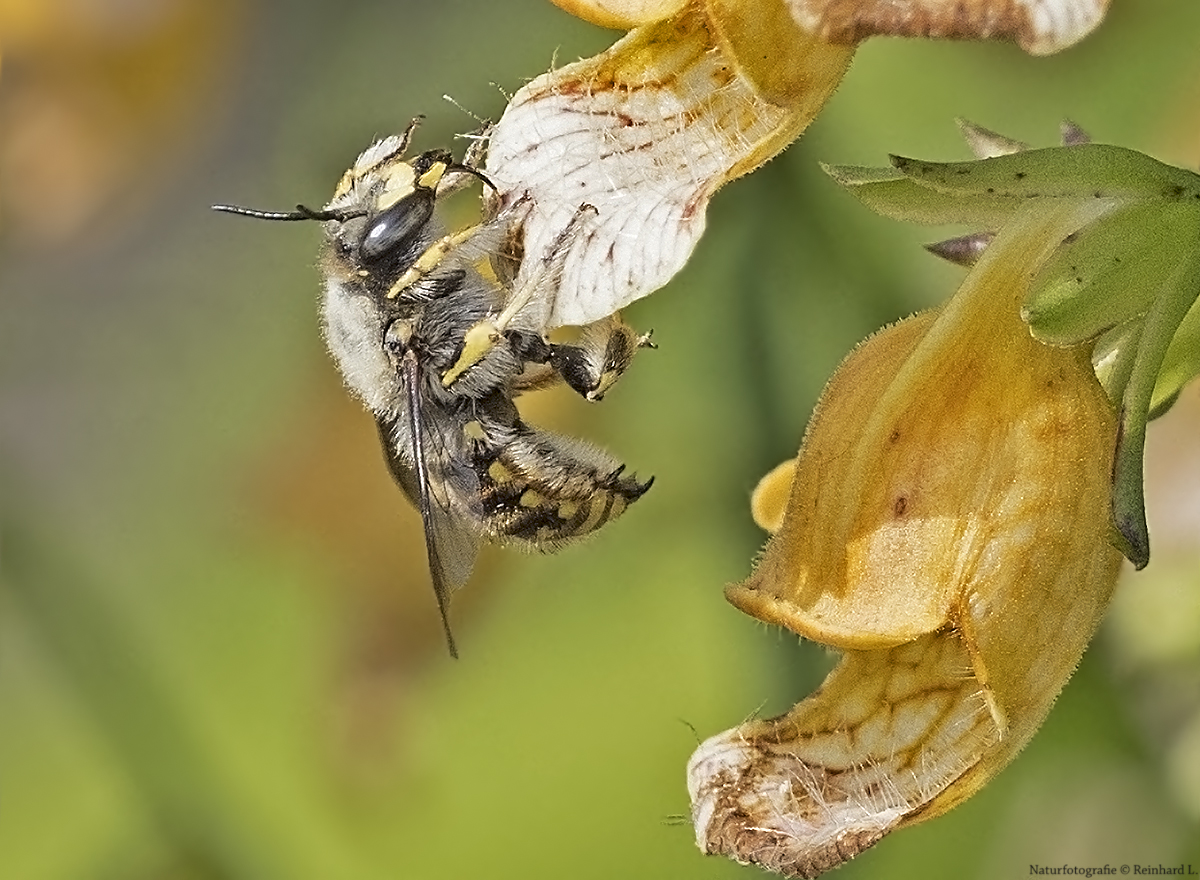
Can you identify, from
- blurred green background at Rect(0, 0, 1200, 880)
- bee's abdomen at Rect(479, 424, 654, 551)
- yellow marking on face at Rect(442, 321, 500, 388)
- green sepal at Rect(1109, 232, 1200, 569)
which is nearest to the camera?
green sepal at Rect(1109, 232, 1200, 569)

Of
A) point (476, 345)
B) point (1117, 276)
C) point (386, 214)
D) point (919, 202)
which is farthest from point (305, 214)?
point (1117, 276)

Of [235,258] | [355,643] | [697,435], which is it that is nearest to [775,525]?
[697,435]

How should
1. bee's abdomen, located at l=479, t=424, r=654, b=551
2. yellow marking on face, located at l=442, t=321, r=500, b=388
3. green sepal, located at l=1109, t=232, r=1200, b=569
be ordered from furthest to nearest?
bee's abdomen, located at l=479, t=424, r=654, b=551
yellow marking on face, located at l=442, t=321, r=500, b=388
green sepal, located at l=1109, t=232, r=1200, b=569

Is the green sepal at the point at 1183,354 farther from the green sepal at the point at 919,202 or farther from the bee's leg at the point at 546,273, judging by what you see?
the bee's leg at the point at 546,273

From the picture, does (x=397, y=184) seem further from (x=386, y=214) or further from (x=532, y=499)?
(x=532, y=499)

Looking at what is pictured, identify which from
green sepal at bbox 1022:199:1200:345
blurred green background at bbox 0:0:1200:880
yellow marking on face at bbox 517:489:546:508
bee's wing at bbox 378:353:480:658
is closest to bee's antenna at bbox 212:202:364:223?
bee's wing at bbox 378:353:480:658

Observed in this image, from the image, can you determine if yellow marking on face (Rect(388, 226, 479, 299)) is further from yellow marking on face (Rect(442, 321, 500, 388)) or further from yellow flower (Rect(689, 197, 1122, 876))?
yellow flower (Rect(689, 197, 1122, 876))

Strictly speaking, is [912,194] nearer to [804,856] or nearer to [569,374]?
[569,374]
